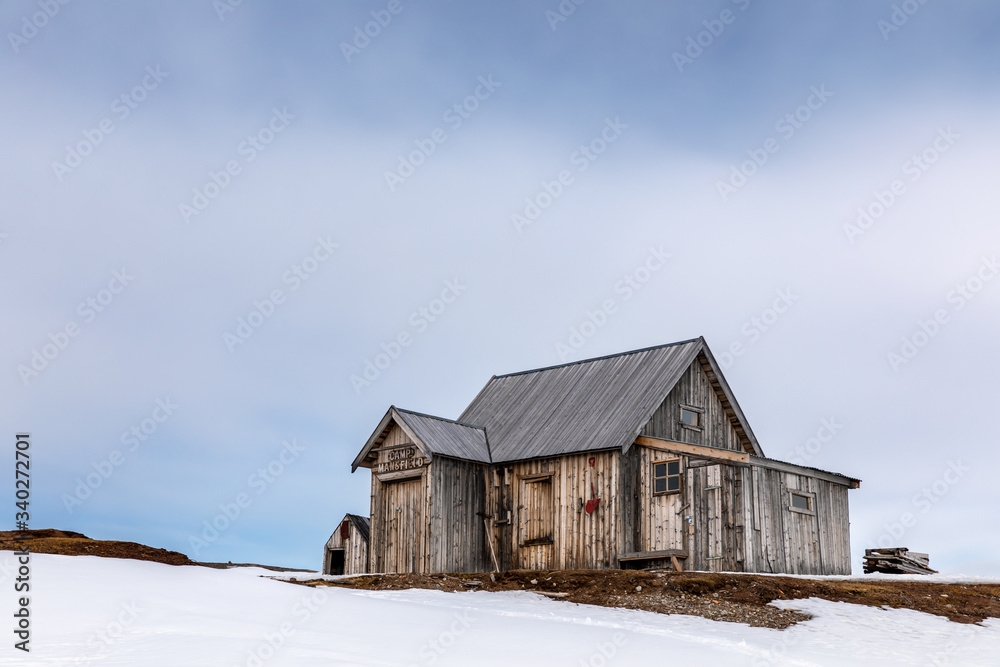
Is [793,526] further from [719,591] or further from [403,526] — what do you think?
[403,526]

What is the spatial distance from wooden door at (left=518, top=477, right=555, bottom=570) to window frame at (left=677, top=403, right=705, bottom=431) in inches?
185

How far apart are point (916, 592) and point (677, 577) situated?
5456 millimetres

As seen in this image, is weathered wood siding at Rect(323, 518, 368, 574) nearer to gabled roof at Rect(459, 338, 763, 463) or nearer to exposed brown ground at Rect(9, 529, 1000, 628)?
gabled roof at Rect(459, 338, 763, 463)

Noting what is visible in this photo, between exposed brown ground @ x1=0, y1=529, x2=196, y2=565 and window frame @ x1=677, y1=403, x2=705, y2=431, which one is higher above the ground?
window frame @ x1=677, y1=403, x2=705, y2=431

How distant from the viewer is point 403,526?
30.2 meters

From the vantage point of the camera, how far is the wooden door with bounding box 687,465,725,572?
27.3 metres

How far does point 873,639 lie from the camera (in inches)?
738

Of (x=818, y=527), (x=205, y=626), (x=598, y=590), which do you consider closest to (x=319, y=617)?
(x=205, y=626)

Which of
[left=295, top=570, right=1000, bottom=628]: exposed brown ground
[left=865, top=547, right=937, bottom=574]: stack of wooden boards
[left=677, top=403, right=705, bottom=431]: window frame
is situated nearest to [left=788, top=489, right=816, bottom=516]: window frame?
[left=865, top=547, right=937, bottom=574]: stack of wooden boards

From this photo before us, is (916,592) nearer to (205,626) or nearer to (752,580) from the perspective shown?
(752,580)

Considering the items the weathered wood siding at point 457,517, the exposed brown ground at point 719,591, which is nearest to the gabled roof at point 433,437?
the weathered wood siding at point 457,517

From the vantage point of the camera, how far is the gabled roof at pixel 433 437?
98.7 ft

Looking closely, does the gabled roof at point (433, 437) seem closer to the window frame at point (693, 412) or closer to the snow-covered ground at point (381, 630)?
the window frame at point (693, 412)

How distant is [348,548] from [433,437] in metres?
14.5
